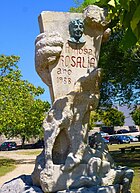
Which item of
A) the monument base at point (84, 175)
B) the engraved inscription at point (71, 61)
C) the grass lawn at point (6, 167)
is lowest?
the grass lawn at point (6, 167)

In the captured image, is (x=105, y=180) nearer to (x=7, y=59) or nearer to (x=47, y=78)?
(x=47, y=78)

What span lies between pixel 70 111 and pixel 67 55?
1.12m

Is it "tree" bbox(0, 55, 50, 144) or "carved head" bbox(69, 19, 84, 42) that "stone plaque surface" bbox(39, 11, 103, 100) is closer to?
"carved head" bbox(69, 19, 84, 42)

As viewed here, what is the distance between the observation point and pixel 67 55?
23.6ft

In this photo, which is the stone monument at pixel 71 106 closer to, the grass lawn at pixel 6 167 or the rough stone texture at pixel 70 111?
the rough stone texture at pixel 70 111

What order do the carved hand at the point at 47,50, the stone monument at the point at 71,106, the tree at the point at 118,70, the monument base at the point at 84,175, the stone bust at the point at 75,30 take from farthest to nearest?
the tree at the point at 118,70 < the stone bust at the point at 75,30 < the carved hand at the point at 47,50 < the stone monument at the point at 71,106 < the monument base at the point at 84,175

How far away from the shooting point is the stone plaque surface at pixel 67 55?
7.05m

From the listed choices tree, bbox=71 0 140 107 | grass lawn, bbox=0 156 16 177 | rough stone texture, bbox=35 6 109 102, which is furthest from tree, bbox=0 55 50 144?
rough stone texture, bbox=35 6 109 102

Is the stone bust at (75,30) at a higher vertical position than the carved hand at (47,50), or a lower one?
higher

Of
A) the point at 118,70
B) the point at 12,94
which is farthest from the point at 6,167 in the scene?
the point at 118,70

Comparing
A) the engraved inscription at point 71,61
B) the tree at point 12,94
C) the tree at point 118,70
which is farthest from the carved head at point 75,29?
the tree at point 12,94

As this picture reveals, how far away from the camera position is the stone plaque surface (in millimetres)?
7052

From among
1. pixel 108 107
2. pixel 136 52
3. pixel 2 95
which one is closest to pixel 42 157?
pixel 136 52

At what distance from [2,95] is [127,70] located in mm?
9420
